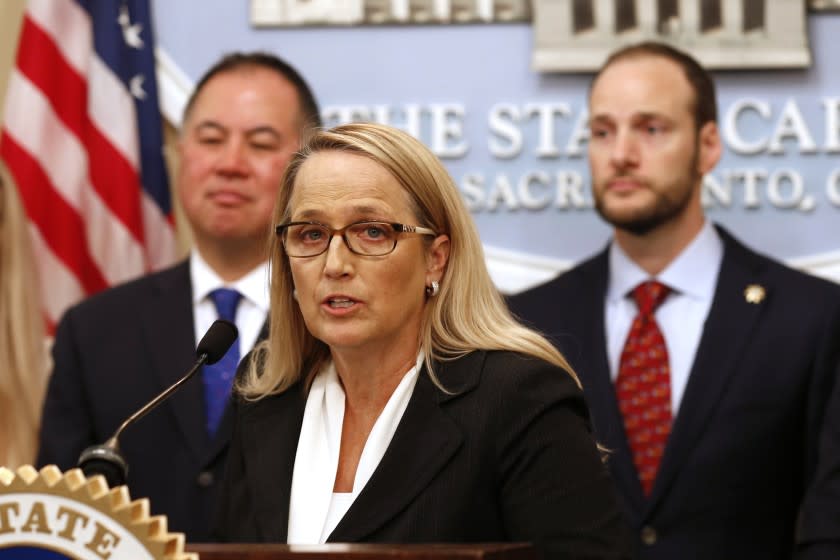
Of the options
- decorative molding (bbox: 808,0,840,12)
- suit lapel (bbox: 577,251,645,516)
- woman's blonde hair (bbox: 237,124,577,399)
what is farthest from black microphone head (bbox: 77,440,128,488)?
decorative molding (bbox: 808,0,840,12)

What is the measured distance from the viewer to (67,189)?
445cm

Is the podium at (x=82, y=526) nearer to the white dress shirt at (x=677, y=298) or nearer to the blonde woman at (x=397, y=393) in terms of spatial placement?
the blonde woman at (x=397, y=393)

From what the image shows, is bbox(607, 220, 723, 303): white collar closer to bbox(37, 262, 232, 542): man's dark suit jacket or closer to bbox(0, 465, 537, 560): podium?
bbox(37, 262, 232, 542): man's dark suit jacket

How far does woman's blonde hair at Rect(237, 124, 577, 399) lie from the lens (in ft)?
7.97

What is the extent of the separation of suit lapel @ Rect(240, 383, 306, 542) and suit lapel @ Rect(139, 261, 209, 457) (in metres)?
0.93

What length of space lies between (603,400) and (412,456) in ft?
4.70

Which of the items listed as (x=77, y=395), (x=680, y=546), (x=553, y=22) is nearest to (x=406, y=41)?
(x=553, y=22)

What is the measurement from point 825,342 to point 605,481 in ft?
5.07

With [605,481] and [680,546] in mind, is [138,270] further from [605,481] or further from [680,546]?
[605,481]

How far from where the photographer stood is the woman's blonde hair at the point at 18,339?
398 cm

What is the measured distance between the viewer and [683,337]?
148 inches

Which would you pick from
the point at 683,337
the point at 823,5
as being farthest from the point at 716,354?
the point at 823,5

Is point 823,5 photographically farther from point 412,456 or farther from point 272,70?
point 412,456

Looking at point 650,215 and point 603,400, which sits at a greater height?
point 650,215
